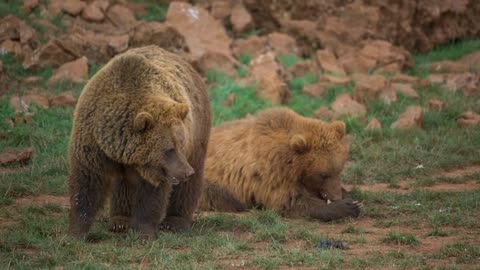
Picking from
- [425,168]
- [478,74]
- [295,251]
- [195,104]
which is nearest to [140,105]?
[195,104]

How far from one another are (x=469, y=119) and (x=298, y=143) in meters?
4.39

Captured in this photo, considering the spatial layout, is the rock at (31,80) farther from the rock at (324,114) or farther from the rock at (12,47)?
the rock at (324,114)

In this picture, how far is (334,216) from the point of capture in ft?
29.4

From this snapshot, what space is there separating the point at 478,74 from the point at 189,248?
8.08m

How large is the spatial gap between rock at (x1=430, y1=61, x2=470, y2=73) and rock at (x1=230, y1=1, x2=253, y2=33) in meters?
3.26

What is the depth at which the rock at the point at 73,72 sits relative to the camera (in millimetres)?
12500

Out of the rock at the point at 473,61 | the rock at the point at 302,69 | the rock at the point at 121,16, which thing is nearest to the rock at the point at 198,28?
the rock at the point at 121,16

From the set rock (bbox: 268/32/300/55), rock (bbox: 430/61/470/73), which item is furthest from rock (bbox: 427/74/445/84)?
rock (bbox: 268/32/300/55)

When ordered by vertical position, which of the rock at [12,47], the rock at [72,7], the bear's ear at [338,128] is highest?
the bear's ear at [338,128]

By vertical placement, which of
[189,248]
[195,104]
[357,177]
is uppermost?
[195,104]

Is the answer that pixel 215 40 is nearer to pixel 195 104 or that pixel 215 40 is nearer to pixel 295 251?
pixel 195 104

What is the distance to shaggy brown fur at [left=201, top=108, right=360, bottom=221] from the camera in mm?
9125

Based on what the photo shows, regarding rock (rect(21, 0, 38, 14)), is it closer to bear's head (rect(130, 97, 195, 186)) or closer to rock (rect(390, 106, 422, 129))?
rock (rect(390, 106, 422, 129))

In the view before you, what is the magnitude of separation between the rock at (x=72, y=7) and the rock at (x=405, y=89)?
5226 mm
